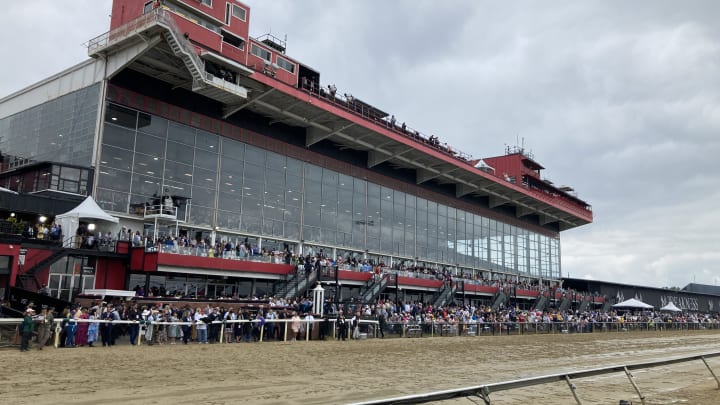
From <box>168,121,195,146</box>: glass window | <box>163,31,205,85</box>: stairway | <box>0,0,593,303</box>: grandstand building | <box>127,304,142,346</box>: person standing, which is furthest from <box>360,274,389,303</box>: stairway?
<box>127,304,142,346</box>: person standing

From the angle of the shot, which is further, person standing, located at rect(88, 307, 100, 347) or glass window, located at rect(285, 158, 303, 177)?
glass window, located at rect(285, 158, 303, 177)

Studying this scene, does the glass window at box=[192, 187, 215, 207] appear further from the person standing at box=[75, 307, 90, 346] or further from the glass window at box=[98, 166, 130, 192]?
the person standing at box=[75, 307, 90, 346]

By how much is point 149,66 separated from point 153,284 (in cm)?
1261

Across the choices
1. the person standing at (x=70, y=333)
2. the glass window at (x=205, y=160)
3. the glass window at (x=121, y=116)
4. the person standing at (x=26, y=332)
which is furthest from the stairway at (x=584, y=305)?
the person standing at (x=26, y=332)

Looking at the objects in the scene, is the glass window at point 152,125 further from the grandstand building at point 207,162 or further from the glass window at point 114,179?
the glass window at point 114,179

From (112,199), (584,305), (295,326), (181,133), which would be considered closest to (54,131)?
(112,199)

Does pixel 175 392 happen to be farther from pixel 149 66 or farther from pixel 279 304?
pixel 149 66

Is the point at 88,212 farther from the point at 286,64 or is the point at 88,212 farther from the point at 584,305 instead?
the point at 584,305

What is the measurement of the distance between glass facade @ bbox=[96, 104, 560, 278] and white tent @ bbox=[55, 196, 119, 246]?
8.51 feet

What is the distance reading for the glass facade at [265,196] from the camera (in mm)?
32394

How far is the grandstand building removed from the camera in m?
30.2

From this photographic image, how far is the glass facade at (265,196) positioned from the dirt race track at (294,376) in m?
16.3

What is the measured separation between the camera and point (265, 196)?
39.9 meters

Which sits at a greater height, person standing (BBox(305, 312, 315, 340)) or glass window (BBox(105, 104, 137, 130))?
glass window (BBox(105, 104, 137, 130))
